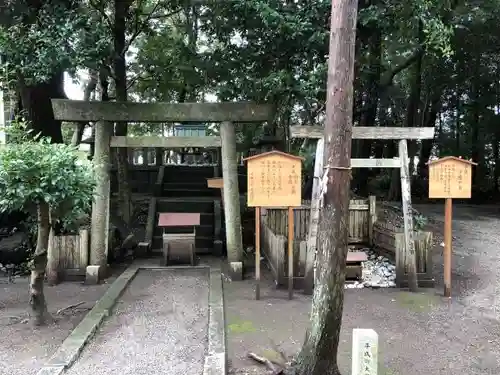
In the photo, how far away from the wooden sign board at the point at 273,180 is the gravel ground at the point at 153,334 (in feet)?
5.93

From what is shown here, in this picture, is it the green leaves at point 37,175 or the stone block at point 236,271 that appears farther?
the stone block at point 236,271

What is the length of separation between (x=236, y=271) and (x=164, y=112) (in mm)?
3224

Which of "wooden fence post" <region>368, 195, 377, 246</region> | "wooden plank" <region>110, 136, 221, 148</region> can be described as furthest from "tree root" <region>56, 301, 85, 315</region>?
"wooden fence post" <region>368, 195, 377, 246</region>

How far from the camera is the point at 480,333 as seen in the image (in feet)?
17.2

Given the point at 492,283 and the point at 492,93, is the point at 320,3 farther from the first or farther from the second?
the point at 492,93

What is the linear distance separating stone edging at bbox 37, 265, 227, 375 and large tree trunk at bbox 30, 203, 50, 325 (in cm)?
57

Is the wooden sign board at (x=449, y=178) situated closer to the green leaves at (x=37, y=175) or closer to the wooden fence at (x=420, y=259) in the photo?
the wooden fence at (x=420, y=259)

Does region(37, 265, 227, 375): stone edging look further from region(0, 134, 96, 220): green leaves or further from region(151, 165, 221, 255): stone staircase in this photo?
region(151, 165, 221, 255): stone staircase

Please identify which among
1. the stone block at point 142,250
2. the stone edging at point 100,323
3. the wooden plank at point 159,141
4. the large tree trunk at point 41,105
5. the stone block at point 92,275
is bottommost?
the stone edging at point 100,323

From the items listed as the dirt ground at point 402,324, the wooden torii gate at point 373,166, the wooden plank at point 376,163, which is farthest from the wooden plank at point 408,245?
the dirt ground at point 402,324

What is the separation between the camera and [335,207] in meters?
3.79

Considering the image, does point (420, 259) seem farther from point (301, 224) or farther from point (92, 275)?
point (92, 275)

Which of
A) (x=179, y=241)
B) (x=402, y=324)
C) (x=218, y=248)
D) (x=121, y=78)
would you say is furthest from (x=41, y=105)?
(x=402, y=324)

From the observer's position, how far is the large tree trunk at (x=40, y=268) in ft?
17.6
